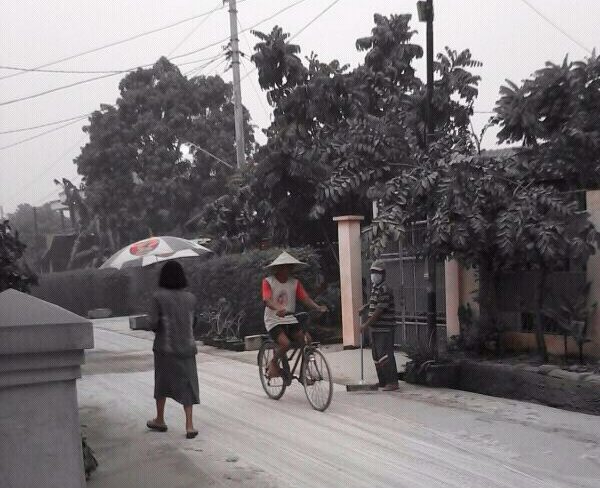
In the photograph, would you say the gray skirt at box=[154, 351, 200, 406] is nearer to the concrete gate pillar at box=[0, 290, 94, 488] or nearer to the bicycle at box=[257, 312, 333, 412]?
the bicycle at box=[257, 312, 333, 412]

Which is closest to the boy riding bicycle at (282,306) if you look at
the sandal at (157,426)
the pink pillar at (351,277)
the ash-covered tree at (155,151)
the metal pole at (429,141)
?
the sandal at (157,426)

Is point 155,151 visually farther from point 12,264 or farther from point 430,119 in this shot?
point 12,264

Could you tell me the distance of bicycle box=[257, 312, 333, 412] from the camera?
8055 mm

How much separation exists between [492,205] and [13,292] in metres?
6.78

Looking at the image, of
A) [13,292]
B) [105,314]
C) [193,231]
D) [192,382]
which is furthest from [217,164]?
[13,292]

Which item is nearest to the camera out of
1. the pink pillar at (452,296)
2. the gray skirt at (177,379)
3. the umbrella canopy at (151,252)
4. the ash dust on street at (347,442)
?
the ash dust on street at (347,442)

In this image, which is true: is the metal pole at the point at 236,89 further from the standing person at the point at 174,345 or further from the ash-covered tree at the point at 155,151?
the standing person at the point at 174,345

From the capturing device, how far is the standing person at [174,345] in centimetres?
705

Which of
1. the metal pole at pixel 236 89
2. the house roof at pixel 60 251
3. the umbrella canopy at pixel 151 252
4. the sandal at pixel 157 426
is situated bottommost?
the sandal at pixel 157 426

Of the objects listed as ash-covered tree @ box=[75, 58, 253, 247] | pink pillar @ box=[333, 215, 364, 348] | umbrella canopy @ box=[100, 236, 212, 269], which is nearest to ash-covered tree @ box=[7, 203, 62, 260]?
ash-covered tree @ box=[75, 58, 253, 247]

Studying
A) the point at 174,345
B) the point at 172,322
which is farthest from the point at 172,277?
the point at 174,345

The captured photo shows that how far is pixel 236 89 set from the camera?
22.0 m

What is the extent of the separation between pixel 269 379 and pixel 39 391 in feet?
18.9

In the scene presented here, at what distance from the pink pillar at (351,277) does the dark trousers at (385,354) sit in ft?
13.3
